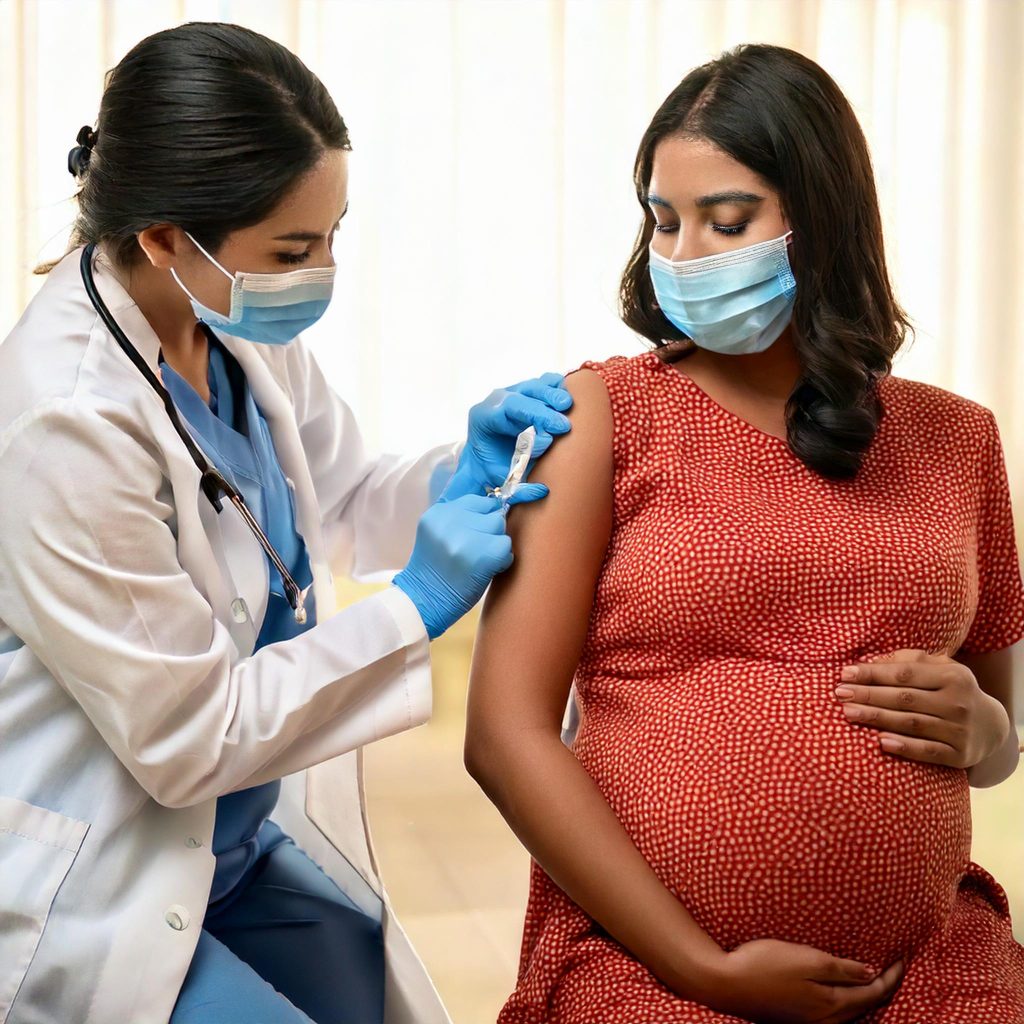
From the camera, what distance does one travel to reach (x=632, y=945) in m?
1.25

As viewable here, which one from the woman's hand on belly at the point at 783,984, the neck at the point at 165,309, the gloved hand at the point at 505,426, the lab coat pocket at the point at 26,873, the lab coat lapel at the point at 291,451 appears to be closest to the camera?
the woman's hand on belly at the point at 783,984

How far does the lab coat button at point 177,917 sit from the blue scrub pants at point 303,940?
0.25 feet

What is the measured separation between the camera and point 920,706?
4.28ft

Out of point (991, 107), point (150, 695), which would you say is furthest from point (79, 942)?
point (991, 107)

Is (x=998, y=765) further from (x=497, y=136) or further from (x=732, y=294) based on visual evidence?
(x=497, y=136)

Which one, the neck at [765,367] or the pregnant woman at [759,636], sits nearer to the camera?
the pregnant woman at [759,636]

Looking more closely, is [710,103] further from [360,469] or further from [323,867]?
[323,867]

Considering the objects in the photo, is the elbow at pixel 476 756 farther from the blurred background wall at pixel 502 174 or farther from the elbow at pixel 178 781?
the blurred background wall at pixel 502 174

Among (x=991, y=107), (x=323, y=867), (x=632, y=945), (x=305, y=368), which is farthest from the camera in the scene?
(x=991, y=107)

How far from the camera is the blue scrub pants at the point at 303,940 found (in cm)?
159

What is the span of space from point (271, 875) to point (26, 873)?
0.44 meters

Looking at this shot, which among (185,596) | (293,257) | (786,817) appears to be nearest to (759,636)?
(786,817)

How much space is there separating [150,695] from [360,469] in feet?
2.50

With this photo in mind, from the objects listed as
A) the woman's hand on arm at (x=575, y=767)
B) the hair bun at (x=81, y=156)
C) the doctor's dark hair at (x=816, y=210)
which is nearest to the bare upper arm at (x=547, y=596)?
the woman's hand on arm at (x=575, y=767)
